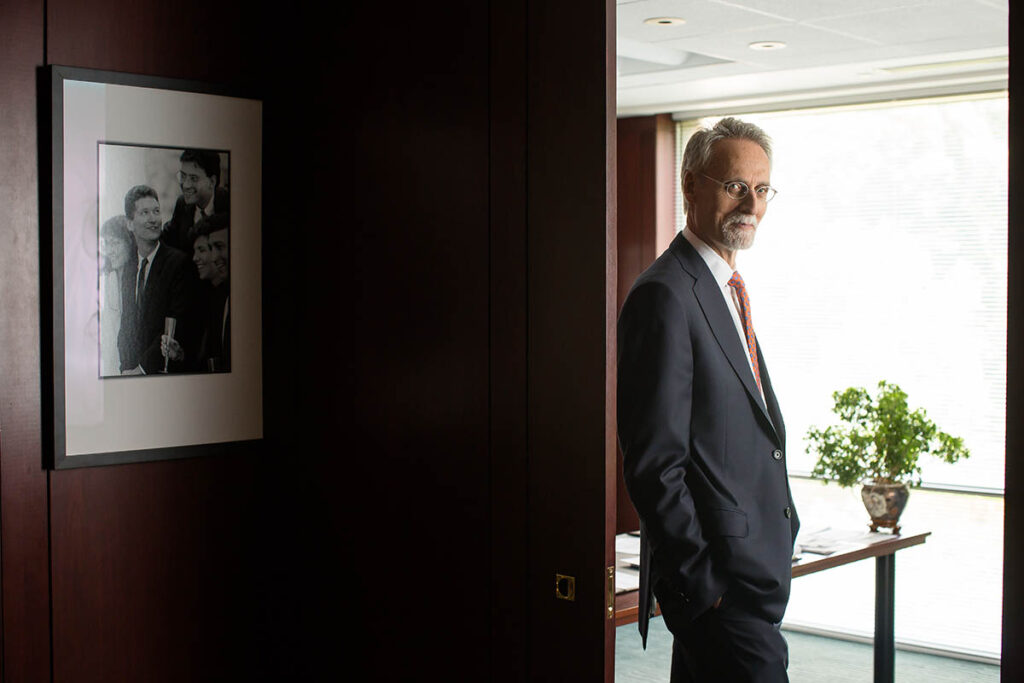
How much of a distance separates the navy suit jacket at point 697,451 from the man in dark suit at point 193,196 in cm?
102

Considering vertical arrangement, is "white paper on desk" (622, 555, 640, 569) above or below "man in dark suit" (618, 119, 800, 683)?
below

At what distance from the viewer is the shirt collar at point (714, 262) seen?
2.24 metres

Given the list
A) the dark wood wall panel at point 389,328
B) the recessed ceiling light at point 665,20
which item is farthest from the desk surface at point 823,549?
the recessed ceiling light at point 665,20

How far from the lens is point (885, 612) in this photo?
3.70 meters

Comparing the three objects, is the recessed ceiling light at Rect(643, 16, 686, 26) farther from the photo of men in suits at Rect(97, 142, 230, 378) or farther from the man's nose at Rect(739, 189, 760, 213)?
the photo of men in suits at Rect(97, 142, 230, 378)

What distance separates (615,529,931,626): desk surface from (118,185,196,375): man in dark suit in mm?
1231

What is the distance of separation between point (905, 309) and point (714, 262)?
3.41 meters

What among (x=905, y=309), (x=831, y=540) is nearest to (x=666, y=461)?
(x=831, y=540)

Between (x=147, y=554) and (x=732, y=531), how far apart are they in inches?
51.6

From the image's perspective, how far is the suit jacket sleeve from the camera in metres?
2.04

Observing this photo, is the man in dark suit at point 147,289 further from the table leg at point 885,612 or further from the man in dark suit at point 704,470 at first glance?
the table leg at point 885,612

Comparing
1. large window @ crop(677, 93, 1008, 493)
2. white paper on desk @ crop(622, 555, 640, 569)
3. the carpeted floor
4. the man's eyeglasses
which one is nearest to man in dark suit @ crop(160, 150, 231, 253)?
the man's eyeglasses

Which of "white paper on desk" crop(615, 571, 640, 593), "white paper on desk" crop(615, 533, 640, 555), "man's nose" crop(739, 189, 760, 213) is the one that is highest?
"man's nose" crop(739, 189, 760, 213)

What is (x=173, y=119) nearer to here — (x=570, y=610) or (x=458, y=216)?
(x=458, y=216)
